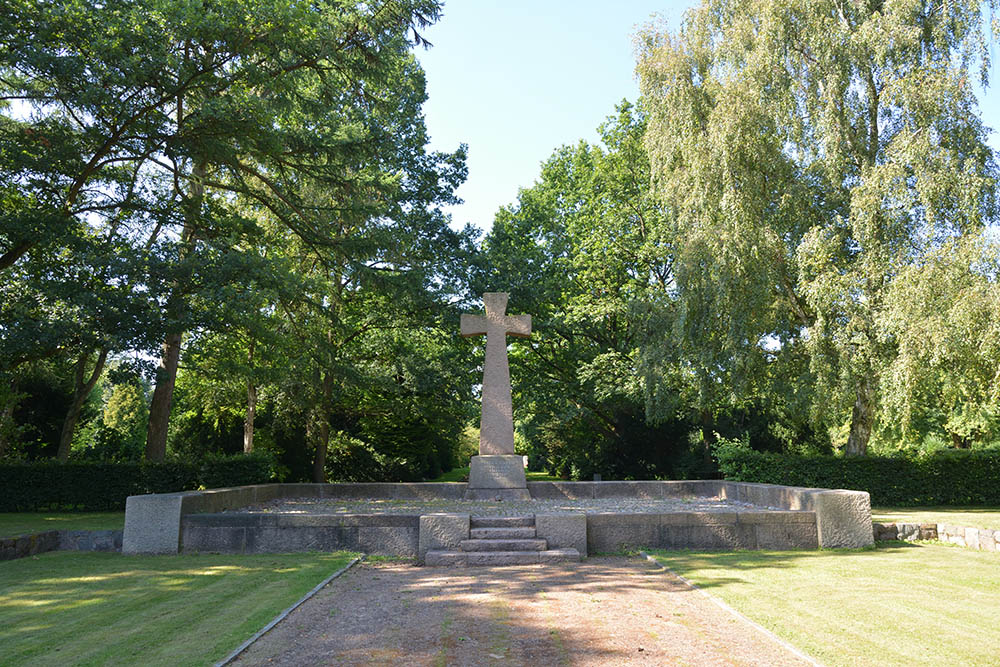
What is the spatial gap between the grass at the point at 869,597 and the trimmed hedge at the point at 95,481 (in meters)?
10.5

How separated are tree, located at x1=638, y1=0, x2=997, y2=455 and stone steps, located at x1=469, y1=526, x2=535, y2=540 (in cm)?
917

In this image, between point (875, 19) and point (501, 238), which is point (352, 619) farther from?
point (501, 238)

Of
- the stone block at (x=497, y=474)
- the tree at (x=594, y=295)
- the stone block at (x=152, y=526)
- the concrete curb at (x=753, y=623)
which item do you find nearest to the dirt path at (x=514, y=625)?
the concrete curb at (x=753, y=623)

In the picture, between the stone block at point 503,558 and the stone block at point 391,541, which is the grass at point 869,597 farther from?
the stone block at point 391,541

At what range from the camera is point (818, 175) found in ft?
55.0

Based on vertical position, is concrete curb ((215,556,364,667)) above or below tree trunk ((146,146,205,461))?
below

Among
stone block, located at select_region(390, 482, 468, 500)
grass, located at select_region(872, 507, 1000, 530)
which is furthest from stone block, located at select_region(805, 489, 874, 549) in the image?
stone block, located at select_region(390, 482, 468, 500)

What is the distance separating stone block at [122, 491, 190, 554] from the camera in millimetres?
9000

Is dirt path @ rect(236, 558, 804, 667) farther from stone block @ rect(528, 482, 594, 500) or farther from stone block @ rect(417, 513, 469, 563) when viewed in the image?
stone block @ rect(528, 482, 594, 500)

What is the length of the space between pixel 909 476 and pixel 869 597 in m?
11.4

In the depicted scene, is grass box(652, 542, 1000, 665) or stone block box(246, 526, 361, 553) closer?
grass box(652, 542, 1000, 665)

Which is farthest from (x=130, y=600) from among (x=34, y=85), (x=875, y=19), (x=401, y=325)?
(x=875, y=19)

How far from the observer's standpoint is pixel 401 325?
22.0 metres

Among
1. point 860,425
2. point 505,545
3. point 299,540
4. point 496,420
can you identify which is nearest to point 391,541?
point 299,540
